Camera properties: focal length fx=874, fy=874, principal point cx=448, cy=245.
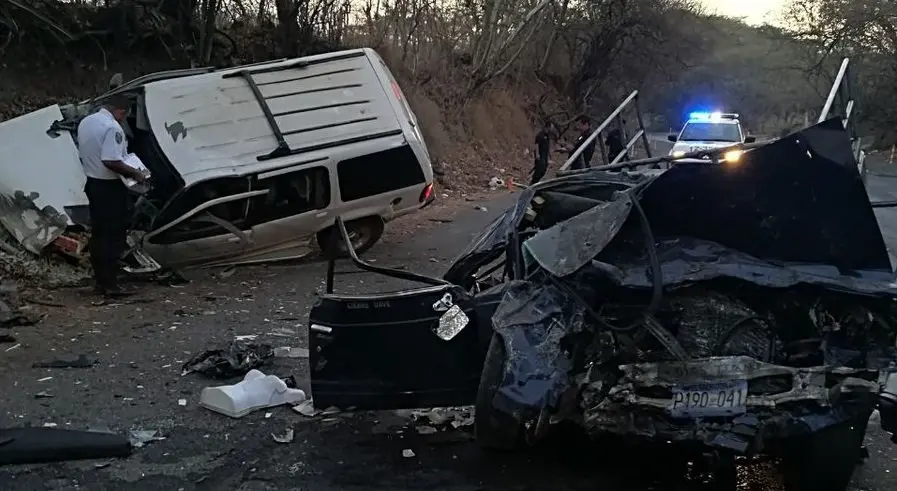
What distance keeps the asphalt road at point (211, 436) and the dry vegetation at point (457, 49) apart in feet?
24.0

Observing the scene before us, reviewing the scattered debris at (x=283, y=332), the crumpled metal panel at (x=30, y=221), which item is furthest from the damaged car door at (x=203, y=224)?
the scattered debris at (x=283, y=332)

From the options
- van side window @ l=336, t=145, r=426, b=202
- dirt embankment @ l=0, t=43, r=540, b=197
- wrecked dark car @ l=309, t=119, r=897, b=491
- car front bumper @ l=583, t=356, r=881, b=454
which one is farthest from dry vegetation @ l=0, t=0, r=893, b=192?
car front bumper @ l=583, t=356, r=881, b=454

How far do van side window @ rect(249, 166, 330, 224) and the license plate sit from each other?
18.5 feet

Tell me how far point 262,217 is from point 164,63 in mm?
7821

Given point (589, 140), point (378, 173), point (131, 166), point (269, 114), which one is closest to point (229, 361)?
point (131, 166)

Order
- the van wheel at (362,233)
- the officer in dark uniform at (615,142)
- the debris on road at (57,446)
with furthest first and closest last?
the van wheel at (362,233)
the officer in dark uniform at (615,142)
the debris on road at (57,446)

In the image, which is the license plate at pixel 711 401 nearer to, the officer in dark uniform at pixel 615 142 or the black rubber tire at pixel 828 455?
the black rubber tire at pixel 828 455

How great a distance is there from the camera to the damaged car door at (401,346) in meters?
4.00

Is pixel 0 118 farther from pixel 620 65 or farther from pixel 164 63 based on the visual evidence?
pixel 620 65

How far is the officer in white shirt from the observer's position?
7156 mm

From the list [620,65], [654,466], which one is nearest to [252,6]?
[654,466]

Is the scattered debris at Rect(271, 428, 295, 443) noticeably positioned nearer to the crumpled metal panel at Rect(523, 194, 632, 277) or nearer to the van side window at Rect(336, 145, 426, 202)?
the crumpled metal panel at Rect(523, 194, 632, 277)

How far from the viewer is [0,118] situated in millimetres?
11922

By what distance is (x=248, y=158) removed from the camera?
8.27 meters
